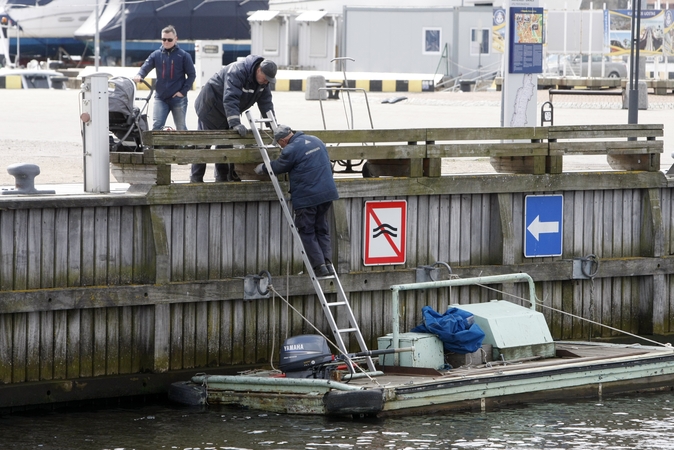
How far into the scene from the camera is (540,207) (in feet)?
39.8

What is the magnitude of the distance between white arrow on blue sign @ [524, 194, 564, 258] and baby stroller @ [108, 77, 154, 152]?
13.1 ft

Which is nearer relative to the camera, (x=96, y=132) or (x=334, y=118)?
(x=96, y=132)

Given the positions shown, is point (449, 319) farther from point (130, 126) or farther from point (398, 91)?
point (398, 91)

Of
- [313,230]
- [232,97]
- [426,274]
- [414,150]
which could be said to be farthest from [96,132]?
[426,274]

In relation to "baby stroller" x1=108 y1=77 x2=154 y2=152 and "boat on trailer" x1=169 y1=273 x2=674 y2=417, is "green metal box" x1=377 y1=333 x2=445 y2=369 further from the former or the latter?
"baby stroller" x1=108 y1=77 x2=154 y2=152

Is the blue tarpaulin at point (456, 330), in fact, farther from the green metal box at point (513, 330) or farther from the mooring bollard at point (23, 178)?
the mooring bollard at point (23, 178)

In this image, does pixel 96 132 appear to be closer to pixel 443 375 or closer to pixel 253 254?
pixel 253 254

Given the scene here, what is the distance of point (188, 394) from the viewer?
10.3 metres

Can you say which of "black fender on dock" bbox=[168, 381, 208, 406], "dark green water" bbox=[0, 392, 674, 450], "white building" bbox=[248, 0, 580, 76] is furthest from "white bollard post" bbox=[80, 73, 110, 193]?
"white building" bbox=[248, 0, 580, 76]

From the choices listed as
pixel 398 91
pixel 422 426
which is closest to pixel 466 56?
pixel 398 91

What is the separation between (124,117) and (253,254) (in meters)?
2.01

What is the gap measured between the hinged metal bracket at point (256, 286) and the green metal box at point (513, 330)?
184 centimetres

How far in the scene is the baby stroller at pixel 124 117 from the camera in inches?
454

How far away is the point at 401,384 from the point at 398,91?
3217 cm
